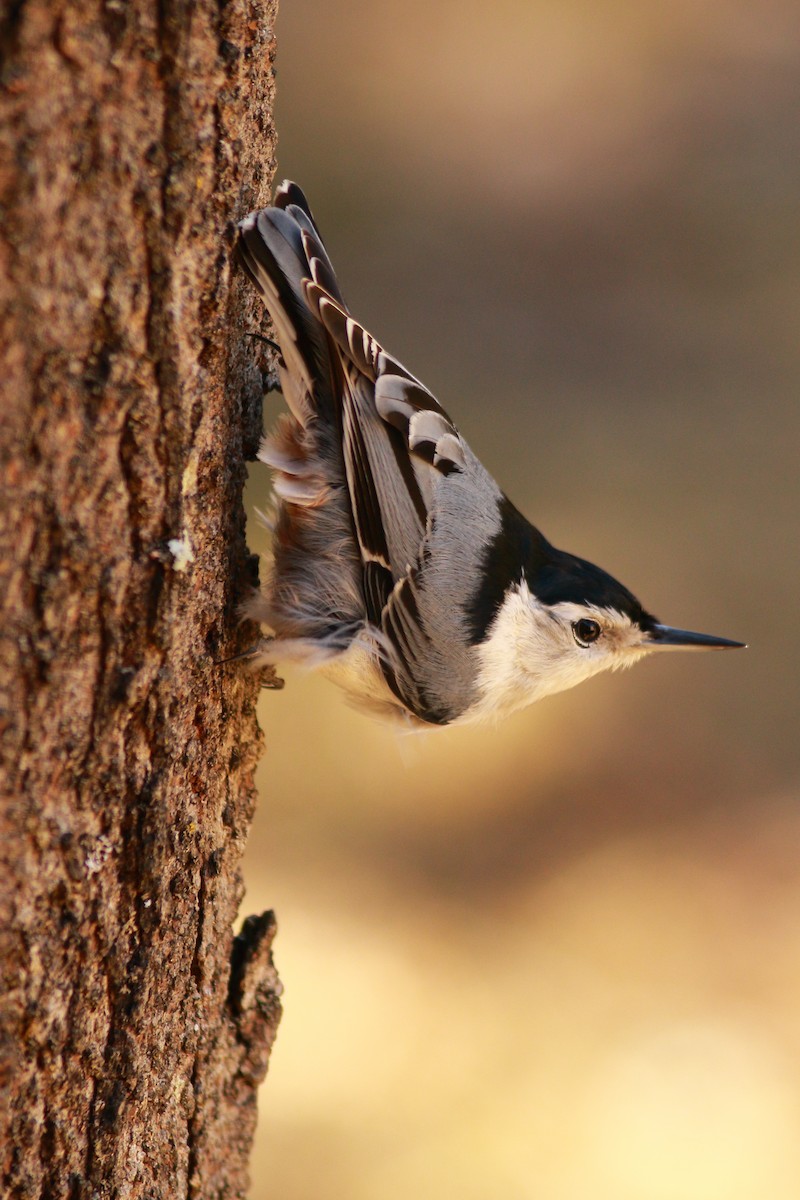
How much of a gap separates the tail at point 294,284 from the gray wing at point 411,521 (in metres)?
0.05

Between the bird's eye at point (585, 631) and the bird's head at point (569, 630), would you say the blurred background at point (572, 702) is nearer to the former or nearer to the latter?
the bird's head at point (569, 630)

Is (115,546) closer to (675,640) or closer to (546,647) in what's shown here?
(546,647)

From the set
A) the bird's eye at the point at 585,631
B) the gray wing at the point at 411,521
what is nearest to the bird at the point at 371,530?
the gray wing at the point at 411,521

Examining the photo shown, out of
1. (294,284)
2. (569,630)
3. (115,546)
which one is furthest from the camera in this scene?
(569,630)

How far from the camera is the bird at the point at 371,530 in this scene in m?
1.78

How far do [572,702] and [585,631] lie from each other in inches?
85.5

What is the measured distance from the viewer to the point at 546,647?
2225 millimetres

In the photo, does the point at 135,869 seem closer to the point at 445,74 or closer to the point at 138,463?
the point at 138,463

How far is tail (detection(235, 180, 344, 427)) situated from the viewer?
5.12ft

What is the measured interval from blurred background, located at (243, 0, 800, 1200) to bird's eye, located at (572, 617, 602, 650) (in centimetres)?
37

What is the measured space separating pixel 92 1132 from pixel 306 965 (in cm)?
202

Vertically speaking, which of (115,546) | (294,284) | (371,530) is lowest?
(115,546)

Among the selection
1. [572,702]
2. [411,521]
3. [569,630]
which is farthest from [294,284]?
[572,702]

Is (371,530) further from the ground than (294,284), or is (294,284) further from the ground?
(294,284)
